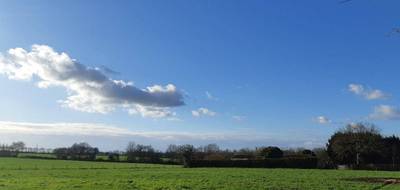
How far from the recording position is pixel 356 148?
102 m

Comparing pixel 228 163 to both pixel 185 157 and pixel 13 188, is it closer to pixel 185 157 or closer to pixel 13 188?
pixel 185 157

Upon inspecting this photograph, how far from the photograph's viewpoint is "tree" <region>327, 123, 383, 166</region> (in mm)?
101625

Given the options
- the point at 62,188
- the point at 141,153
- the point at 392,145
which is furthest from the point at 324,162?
the point at 62,188

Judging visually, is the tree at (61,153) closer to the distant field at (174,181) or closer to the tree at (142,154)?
the tree at (142,154)

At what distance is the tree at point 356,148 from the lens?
102m

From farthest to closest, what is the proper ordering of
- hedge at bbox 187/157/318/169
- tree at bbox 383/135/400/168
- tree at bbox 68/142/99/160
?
tree at bbox 68/142/99/160 < tree at bbox 383/135/400/168 < hedge at bbox 187/157/318/169

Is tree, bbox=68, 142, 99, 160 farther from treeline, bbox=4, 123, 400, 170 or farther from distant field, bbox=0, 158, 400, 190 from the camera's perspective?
distant field, bbox=0, 158, 400, 190

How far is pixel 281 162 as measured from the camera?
9406 centimetres

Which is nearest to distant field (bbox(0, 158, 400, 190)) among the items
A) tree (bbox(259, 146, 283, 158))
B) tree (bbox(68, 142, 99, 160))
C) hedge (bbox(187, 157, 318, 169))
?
hedge (bbox(187, 157, 318, 169))

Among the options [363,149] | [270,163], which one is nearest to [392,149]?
[363,149]

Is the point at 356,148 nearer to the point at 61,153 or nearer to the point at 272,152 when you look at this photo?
the point at 272,152

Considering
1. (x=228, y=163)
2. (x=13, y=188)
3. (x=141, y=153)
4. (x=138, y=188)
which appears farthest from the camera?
(x=141, y=153)

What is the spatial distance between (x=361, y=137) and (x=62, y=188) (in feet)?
262

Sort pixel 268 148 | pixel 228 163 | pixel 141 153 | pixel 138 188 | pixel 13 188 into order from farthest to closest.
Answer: pixel 141 153
pixel 268 148
pixel 228 163
pixel 138 188
pixel 13 188
